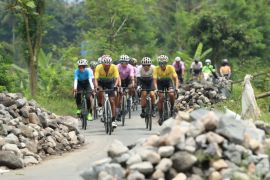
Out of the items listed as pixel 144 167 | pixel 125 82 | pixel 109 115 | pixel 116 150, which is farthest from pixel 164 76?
pixel 144 167

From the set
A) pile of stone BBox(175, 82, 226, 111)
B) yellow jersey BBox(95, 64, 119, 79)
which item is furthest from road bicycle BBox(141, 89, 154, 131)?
pile of stone BBox(175, 82, 226, 111)

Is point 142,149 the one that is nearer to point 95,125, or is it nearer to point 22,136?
point 22,136

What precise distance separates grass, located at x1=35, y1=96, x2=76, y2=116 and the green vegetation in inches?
1.6

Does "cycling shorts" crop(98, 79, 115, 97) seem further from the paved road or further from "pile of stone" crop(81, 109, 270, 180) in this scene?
"pile of stone" crop(81, 109, 270, 180)

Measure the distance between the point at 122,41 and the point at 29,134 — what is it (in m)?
35.1

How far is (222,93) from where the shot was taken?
93.8 ft

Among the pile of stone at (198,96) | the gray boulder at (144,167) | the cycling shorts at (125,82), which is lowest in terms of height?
the pile of stone at (198,96)

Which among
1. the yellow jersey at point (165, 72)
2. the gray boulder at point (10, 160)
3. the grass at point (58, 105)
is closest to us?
the gray boulder at point (10, 160)

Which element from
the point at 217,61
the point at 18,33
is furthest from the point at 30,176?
the point at 217,61

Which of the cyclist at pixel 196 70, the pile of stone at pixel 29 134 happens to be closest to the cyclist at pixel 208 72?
the cyclist at pixel 196 70

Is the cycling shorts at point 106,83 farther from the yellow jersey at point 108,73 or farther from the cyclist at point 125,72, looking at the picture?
the cyclist at point 125,72

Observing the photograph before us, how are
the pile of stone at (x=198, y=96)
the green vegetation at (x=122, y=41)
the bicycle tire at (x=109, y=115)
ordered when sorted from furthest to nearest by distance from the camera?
the green vegetation at (x=122, y=41) → the pile of stone at (x=198, y=96) → the bicycle tire at (x=109, y=115)

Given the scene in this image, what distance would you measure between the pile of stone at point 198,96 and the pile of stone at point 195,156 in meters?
18.3

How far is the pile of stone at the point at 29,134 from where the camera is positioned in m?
14.4
